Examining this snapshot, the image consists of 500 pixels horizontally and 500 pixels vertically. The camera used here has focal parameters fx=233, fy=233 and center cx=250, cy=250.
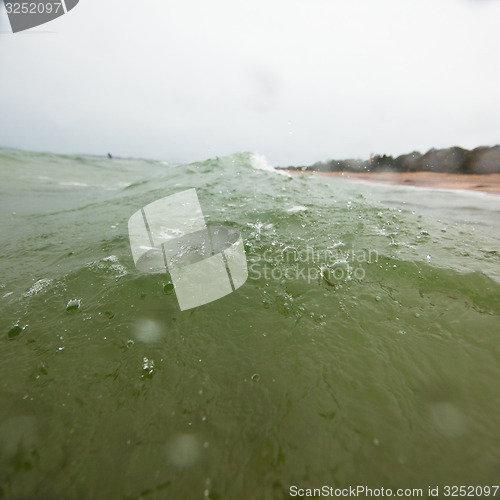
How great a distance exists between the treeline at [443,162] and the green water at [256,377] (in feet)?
52.6

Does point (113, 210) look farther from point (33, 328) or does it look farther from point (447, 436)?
point (447, 436)

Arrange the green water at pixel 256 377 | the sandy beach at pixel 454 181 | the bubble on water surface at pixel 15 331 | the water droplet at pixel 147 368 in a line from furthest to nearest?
the sandy beach at pixel 454 181 < the bubble on water surface at pixel 15 331 < the water droplet at pixel 147 368 < the green water at pixel 256 377

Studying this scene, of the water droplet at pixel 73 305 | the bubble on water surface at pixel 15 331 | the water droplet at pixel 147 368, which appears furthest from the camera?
the water droplet at pixel 73 305

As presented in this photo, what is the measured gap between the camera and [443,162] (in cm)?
1612

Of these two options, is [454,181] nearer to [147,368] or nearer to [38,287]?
[147,368]

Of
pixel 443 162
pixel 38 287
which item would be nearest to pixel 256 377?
pixel 38 287

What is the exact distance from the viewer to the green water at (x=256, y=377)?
4.20ft

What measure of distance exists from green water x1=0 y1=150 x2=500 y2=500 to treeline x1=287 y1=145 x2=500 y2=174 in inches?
631

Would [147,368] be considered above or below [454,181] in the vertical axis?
below

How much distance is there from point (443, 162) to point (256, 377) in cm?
2084

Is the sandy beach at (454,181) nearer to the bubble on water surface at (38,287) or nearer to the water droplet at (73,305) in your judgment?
the water droplet at (73,305)

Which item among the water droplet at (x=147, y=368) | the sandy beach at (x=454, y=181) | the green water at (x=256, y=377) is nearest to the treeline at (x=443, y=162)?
the sandy beach at (x=454, y=181)

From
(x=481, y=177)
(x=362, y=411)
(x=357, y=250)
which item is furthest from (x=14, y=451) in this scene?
(x=481, y=177)

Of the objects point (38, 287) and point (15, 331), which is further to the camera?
point (38, 287)
